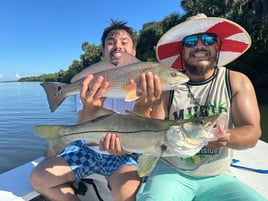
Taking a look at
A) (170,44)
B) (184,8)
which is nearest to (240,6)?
(184,8)

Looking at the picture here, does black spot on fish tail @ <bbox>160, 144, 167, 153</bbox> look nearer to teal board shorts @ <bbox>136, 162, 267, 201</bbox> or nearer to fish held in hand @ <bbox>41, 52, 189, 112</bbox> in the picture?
teal board shorts @ <bbox>136, 162, 267, 201</bbox>

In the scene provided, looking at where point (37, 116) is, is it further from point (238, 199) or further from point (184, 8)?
point (184, 8)

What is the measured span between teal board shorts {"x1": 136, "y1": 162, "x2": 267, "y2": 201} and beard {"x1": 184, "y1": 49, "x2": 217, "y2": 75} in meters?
0.88

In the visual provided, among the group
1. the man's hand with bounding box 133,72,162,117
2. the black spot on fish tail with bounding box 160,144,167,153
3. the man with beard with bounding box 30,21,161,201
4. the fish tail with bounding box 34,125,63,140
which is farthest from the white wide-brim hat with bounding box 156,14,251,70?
the fish tail with bounding box 34,125,63,140

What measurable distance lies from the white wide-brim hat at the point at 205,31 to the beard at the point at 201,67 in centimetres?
29

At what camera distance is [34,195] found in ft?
10.0

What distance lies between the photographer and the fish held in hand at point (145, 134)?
7.00 ft

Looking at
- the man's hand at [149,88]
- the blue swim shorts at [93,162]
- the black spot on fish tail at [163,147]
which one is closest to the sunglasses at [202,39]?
the man's hand at [149,88]

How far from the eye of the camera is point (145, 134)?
2.28 meters

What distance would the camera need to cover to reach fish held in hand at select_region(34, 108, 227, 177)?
7.00ft

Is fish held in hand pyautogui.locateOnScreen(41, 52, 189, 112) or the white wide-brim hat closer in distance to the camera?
fish held in hand pyautogui.locateOnScreen(41, 52, 189, 112)

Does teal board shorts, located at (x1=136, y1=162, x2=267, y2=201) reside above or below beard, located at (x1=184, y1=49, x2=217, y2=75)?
below

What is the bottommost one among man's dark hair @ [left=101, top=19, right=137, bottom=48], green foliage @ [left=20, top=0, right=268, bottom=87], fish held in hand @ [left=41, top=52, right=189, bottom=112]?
fish held in hand @ [left=41, top=52, right=189, bottom=112]

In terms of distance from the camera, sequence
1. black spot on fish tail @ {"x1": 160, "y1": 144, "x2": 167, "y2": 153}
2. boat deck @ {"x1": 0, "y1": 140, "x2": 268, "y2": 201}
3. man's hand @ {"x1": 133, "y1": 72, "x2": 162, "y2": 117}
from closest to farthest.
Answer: black spot on fish tail @ {"x1": 160, "y1": 144, "x2": 167, "y2": 153} → man's hand @ {"x1": 133, "y1": 72, "x2": 162, "y2": 117} → boat deck @ {"x1": 0, "y1": 140, "x2": 268, "y2": 201}
